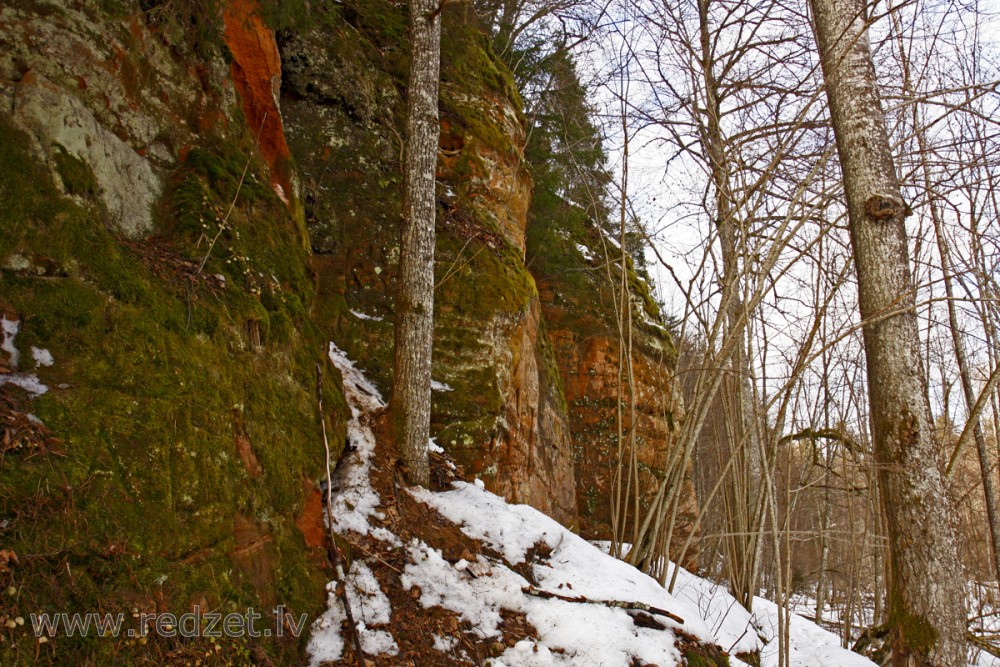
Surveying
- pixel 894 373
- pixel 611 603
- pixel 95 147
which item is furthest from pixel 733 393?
pixel 95 147

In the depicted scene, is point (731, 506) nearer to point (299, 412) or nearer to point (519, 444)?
point (519, 444)

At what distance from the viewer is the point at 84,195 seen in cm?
313

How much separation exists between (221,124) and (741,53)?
251 inches

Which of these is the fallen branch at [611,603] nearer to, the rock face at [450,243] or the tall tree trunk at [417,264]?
the tall tree trunk at [417,264]

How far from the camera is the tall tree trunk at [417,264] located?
4.97m

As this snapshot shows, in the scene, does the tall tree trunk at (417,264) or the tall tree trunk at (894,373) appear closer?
the tall tree trunk at (894,373)

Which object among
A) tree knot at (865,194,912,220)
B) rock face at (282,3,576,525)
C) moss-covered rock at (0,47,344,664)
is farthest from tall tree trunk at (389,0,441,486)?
tree knot at (865,194,912,220)

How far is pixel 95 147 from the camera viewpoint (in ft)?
11.0

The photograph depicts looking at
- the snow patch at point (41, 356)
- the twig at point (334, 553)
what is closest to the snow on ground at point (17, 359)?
the snow patch at point (41, 356)

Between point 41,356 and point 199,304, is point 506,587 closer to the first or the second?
point 199,304

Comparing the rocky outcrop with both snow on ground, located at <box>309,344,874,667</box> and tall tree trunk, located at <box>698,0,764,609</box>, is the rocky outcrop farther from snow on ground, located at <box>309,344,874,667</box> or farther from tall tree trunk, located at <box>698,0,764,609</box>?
tall tree trunk, located at <box>698,0,764,609</box>

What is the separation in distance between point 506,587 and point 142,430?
2530 mm

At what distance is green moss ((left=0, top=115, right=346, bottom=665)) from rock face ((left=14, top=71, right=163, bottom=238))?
128 millimetres

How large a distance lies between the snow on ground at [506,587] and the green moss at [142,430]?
0.38m
